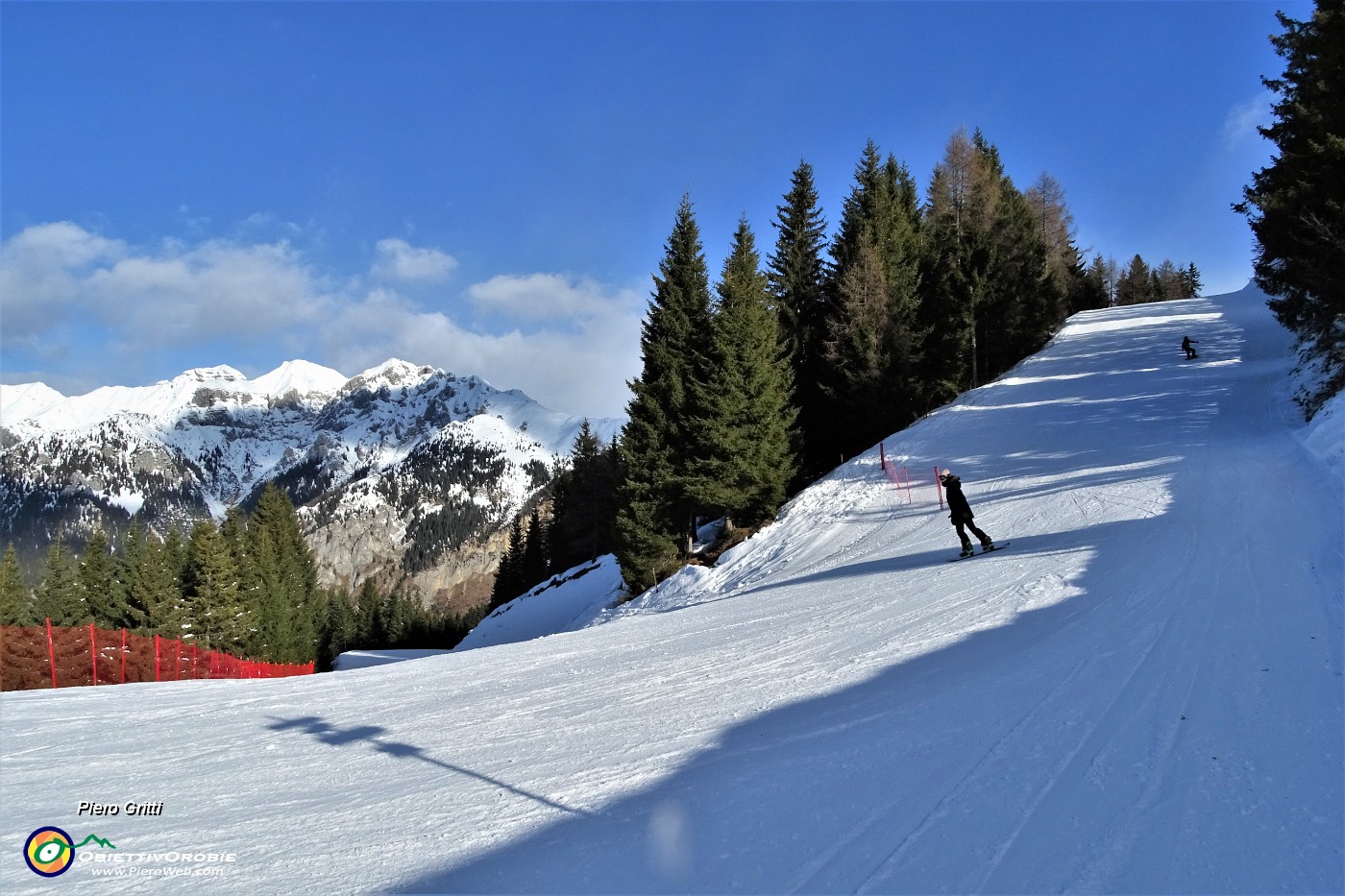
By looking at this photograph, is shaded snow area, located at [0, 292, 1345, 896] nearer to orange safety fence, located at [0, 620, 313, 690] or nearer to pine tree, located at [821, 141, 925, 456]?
orange safety fence, located at [0, 620, 313, 690]

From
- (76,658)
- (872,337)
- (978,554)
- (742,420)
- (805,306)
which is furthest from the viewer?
(805,306)

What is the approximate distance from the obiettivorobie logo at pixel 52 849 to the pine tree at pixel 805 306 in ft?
87.5

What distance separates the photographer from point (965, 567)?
12.3 meters

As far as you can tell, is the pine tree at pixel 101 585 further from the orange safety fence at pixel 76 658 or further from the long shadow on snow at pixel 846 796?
the long shadow on snow at pixel 846 796

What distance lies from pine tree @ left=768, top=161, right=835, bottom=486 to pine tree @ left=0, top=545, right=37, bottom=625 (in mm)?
46195

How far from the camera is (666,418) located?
1034 inches

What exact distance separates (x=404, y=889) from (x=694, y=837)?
1.82 metres

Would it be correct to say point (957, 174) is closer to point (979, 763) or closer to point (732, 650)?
point (732, 650)

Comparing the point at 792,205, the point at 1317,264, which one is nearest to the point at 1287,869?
the point at 1317,264

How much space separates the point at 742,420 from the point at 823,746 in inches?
774

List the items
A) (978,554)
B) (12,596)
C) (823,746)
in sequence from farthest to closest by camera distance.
Answer: (12,596) → (978,554) → (823,746)

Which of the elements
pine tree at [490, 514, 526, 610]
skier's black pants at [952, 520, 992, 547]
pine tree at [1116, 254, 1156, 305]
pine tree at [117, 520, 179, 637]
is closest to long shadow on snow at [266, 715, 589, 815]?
skier's black pants at [952, 520, 992, 547]
